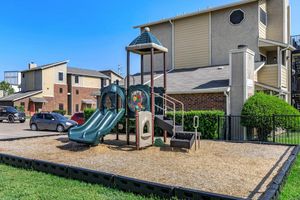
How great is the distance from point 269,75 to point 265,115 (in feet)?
21.0

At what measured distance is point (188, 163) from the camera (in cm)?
755

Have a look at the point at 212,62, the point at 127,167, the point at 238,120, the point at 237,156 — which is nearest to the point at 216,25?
the point at 212,62

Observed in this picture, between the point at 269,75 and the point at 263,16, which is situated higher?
the point at 263,16

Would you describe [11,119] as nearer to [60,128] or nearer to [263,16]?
[60,128]

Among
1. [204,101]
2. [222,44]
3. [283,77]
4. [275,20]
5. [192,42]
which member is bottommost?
[204,101]

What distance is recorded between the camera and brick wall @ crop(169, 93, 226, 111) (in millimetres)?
15164

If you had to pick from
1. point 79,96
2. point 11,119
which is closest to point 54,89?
point 79,96

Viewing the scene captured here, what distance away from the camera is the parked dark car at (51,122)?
65.6ft

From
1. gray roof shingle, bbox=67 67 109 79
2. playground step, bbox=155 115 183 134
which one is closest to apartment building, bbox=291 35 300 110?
playground step, bbox=155 115 183 134

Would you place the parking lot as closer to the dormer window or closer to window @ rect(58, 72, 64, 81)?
the dormer window

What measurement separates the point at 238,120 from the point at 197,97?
267cm

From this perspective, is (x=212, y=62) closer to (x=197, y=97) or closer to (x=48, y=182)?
(x=197, y=97)

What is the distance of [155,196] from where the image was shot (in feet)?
16.7

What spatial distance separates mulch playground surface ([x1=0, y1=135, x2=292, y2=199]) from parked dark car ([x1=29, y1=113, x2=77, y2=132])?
9.56 metres
